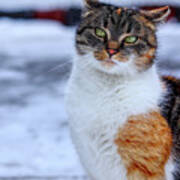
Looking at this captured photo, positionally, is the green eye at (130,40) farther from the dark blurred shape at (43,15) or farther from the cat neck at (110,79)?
the dark blurred shape at (43,15)

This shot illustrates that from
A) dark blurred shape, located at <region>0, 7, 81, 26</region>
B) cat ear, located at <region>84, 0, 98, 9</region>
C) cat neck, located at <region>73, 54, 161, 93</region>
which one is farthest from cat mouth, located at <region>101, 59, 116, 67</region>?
dark blurred shape, located at <region>0, 7, 81, 26</region>

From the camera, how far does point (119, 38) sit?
2648 mm

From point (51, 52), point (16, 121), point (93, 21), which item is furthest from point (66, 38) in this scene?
point (93, 21)

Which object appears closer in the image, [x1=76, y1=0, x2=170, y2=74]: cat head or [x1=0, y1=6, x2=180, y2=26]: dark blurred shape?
[x1=76, y1=0, x2=170, y2=74]: cat head

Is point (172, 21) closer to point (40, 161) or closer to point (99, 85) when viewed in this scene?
point (40, 161)

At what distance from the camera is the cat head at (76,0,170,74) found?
2635 millimetres

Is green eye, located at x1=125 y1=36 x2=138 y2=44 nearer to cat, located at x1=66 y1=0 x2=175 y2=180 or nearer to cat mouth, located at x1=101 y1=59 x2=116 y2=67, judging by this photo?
cat, located at x1=66 y1=0 x2=175 y2=180

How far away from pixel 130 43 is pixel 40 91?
363 centimetres

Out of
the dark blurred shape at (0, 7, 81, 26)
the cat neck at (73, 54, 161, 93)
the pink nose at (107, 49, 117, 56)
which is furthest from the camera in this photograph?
the dark blurred shape at (0, 7, 81, 26)

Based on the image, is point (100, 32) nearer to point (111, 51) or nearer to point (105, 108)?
point (111, 51)

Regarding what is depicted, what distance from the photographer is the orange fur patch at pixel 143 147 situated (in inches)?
103

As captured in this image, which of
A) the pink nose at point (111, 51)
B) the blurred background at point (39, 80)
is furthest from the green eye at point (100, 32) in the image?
the blurred background at point (39, 80)

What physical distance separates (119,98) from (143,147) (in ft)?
1.09

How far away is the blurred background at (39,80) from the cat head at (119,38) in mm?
144
